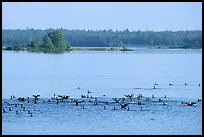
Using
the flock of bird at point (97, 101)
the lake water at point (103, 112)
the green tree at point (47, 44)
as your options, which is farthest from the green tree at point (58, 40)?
the flock of bird at point (97, 101)

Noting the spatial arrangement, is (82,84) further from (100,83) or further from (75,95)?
(75,95)

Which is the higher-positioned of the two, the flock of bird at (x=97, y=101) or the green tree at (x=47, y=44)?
the green tree at (x=47, y=44)

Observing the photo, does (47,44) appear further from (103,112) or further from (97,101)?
(103,112)

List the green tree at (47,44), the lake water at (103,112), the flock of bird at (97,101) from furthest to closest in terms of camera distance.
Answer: the green tree at (47,44) → the flock of bird at (97,101) → the lake water at (103,112)

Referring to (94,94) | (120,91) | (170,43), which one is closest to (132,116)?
(94,94)

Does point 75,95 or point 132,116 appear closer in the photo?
point 132,116

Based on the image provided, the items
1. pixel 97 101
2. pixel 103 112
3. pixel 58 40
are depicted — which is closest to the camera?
pixel 103 112

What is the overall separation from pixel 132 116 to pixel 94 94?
6159 millimetres

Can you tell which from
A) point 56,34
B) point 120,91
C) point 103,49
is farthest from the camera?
point 103,49

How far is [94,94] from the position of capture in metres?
25.4

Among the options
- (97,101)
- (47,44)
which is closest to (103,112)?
(97,101)

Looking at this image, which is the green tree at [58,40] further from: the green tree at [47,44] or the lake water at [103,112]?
the lake water at [103,112]

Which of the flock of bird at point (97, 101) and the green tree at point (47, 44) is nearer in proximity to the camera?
the flock of bird at point (97, 101)

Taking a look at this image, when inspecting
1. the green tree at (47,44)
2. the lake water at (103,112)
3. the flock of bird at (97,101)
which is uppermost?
the green tree at (47,44)
